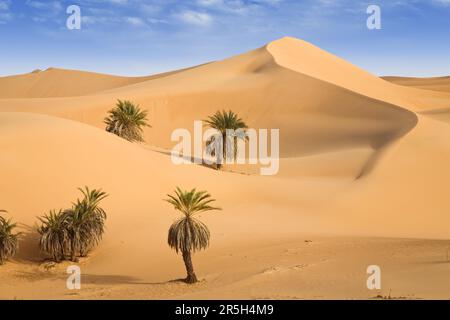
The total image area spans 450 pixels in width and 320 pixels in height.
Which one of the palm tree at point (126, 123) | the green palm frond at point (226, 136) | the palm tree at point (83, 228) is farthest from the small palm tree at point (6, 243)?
the green palm frond at point (226, 136)

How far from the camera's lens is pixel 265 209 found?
25.3m

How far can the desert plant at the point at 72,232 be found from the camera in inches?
718

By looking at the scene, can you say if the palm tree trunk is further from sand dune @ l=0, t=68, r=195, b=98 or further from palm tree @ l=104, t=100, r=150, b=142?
sand dune @ l=0, t=68, r=195, b=98

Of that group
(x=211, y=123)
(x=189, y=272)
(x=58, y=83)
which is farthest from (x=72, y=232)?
(x=58, y=83)

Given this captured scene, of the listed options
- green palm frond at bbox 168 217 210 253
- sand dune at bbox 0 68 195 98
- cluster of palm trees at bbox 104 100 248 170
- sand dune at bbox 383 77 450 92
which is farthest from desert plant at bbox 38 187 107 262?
sand dune at bbox 383 77 450 92

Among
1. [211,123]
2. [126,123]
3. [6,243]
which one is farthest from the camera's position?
[126,123]

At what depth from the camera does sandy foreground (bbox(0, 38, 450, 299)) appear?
45.9 feet

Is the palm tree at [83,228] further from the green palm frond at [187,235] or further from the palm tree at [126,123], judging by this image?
the palm tree at [126,123]

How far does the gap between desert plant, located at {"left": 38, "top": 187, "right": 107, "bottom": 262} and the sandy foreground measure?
1.94 feet

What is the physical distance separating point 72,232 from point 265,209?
10032 mm

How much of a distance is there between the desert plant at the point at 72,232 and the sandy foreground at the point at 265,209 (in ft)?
1.94

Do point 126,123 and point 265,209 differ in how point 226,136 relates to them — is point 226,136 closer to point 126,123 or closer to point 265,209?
point 126,123

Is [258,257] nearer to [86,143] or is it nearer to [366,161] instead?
[86,143]
